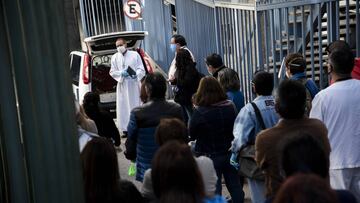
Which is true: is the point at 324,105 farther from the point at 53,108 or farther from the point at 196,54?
the point at 196,54

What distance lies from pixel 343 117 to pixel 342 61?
45cm

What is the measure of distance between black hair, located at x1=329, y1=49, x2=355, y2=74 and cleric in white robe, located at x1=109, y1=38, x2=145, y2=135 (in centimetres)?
599

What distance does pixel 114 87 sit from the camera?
11211 mm

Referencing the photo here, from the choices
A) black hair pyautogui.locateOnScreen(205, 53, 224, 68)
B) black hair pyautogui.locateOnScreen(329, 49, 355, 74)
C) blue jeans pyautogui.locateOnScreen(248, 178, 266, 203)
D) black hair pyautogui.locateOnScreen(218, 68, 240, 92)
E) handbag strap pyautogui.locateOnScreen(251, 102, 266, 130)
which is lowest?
blue jeans pyautogui.locateOnScreen(248, 178, 266, 203)

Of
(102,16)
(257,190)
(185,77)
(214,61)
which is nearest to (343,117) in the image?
(257,190)

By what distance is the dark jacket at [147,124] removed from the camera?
15.9 feet

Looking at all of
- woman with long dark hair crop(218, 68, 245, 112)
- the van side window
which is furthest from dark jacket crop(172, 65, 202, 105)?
the van side window

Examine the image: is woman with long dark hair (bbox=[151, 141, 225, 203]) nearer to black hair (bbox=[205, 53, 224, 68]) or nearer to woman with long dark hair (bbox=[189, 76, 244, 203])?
woman with long dark hair (bbox=[189, 76, 244, 203])

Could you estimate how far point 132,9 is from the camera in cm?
1400

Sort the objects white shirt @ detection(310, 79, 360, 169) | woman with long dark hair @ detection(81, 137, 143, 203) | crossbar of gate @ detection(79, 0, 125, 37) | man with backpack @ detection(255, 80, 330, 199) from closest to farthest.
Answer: woman with long dark hair @ detection(81, 137, 143, 203)
man with backpack @ detection(255, 80, 330, 199)
white shirt @ detection(310, 79, 360, 169)
crossbar of gate @ detection(79, 0, 125, 37)

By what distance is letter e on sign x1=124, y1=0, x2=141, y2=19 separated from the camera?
45.8 feet

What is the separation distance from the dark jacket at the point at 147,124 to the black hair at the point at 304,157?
2.38 meters

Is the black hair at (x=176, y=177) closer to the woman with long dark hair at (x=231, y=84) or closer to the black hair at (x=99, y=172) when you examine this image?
the black hair at (x=99, y=172)

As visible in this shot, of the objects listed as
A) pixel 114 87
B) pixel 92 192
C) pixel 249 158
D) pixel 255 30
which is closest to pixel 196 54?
pixel 114 87
